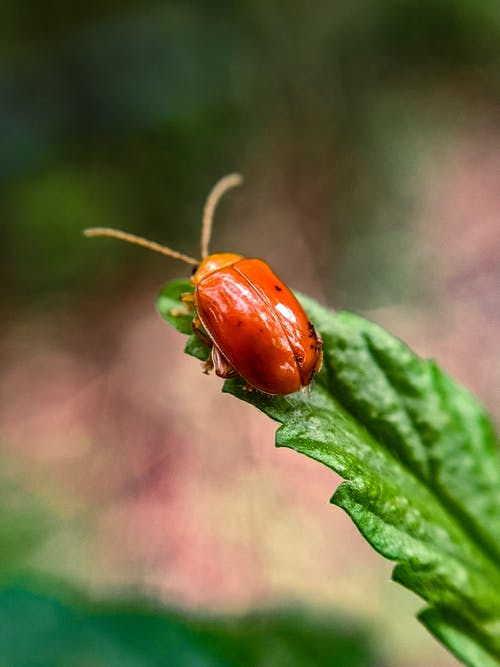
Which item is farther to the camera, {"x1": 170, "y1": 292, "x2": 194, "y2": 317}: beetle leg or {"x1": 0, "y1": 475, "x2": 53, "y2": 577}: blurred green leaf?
{"x1": 0, "y1": 475, "x2": 53, "y2": 577}: blurred green leaf

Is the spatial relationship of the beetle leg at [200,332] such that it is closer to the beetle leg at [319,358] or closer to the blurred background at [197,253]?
the beetle leg at [319,358]

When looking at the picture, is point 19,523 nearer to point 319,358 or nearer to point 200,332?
point 200,332

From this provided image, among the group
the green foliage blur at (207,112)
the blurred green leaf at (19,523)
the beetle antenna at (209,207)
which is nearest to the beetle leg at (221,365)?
the beetle antenna at (209,207)

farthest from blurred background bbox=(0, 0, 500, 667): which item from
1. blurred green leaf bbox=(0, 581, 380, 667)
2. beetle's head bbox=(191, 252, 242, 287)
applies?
beetle's head bbox=(191, 252, 242, 287)

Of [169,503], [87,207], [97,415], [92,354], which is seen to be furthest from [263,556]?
[87,207]

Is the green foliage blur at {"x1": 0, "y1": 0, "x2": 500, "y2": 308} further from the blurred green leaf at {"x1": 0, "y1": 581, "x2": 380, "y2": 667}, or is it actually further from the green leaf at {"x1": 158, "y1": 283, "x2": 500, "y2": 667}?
the green leaf at {"x1": 158, "y1": 283, "x2": 500, "y2": 667}

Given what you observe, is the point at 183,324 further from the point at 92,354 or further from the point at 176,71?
the point at 176,71
